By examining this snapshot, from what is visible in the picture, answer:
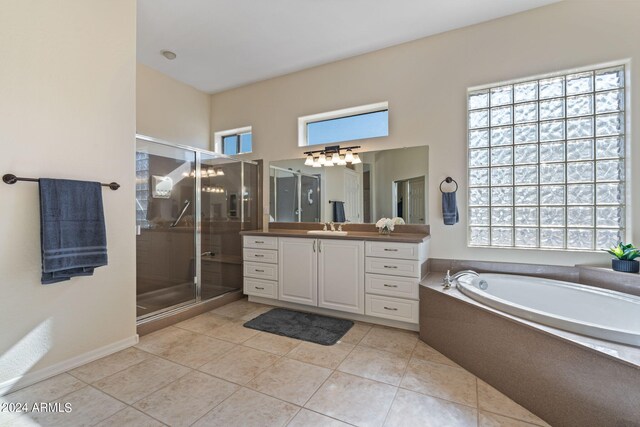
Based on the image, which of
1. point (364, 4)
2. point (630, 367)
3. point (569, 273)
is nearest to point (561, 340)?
point (630, 367)

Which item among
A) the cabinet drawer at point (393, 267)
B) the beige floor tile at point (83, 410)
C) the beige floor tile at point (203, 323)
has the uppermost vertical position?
the cabinet drawer at point (393, 267)

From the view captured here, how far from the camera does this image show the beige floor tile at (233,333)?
2516 millimetres

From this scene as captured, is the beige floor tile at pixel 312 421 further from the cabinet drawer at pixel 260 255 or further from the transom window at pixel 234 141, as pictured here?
the transom window at pixel 234 141

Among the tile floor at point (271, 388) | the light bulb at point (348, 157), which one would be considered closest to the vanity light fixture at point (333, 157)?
the light bulb at point (348, 157)

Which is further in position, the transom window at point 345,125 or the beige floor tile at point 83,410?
the transom window at point 345,125

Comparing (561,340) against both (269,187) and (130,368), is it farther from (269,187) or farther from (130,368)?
(269,187)

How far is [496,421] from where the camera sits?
1520mm

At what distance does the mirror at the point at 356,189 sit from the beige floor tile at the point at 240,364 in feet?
5.67

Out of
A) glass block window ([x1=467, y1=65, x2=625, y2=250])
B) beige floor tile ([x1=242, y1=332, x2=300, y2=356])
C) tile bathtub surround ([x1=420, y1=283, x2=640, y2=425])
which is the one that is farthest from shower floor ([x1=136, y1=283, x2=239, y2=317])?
glass block window ([x1=467, y1=65, x2=625, y2=250])

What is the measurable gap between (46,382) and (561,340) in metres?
3.02

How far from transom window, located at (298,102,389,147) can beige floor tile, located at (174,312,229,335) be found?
2.26m

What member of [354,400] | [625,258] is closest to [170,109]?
[354,400]

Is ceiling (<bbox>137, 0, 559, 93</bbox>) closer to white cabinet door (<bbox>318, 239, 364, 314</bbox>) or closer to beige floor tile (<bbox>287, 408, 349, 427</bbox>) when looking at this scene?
white cabinet door (<bbox>318, 239, 364, 314</bbox>)

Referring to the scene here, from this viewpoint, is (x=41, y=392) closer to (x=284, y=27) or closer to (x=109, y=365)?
(x=109, y=365)
